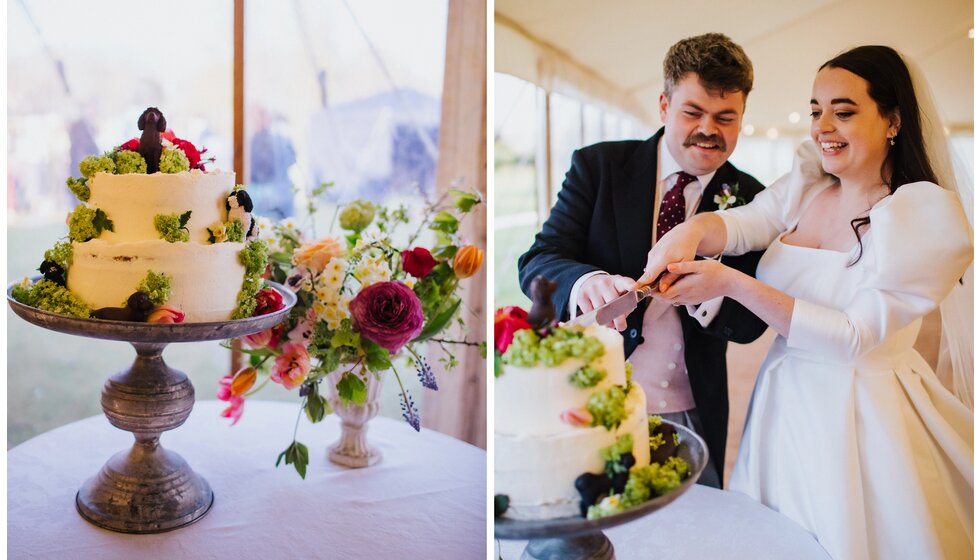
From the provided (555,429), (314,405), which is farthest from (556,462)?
(314,405)

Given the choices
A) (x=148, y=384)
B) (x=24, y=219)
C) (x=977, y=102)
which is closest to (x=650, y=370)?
(x=977, y=102)

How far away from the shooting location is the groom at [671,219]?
135cm

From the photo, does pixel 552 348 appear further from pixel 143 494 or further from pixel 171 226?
pixel 143 494

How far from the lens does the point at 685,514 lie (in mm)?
1393

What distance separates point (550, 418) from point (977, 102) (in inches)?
35.4

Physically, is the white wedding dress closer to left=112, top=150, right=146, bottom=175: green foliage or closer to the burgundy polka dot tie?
the burgundy polka dot tie

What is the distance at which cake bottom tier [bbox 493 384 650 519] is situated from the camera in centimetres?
112

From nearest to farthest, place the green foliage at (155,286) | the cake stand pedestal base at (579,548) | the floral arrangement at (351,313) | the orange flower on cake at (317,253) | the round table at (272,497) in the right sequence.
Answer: the cake stand pedestal base at (579,548) → the green foliage at (155,286) → the round table at (272,497) → the floral arrangement at (351,313) → the orange flower on cake at (317,253)

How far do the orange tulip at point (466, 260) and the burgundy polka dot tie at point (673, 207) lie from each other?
39 centimetres

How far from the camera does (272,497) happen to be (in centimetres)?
157

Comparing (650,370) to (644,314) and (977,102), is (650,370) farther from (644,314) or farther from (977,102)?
(977,102)

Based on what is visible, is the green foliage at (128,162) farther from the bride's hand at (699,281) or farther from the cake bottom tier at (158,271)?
the bride's hand at (699,281)

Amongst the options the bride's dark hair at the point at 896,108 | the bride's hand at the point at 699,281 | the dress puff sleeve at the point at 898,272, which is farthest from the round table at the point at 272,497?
the bride's dark hair at the point at 896,108

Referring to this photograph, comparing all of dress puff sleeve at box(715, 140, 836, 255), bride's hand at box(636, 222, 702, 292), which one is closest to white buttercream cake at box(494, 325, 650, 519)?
bride's hand at box(636, 222, 702, 292)
